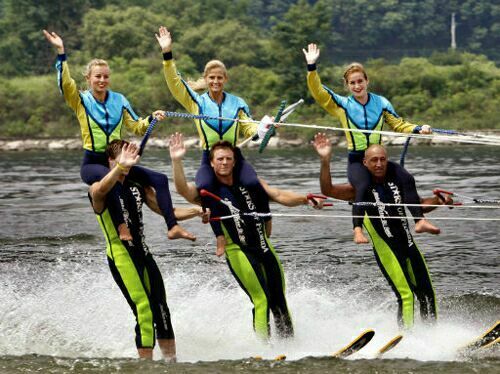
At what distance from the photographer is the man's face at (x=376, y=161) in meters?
9.81

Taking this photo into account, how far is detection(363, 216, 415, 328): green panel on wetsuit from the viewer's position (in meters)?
9.86

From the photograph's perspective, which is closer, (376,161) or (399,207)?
(376,161)

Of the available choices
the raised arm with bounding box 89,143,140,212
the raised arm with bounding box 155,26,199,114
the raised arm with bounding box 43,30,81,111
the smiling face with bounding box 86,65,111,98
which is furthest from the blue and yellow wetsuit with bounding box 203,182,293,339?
the raised arm with bounding box 43,30,81,111

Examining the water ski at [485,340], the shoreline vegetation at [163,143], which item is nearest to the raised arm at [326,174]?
the water ski at [485,340]

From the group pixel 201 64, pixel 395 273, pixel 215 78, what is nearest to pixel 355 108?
pixel 215 78

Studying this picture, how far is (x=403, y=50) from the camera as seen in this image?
120375 millimetres

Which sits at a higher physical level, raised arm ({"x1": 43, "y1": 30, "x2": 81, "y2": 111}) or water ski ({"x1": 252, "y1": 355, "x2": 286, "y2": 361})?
raised arm ({"x1": 43, "y1": 30, "x2": 81, "y2": 111})

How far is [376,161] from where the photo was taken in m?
9.85

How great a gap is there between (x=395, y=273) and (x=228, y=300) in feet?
9.13

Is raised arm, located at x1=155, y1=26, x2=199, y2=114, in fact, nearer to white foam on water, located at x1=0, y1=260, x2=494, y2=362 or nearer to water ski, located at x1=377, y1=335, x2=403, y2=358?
white foam on water, located at x1=0, y1=260, x2=494, y2=362

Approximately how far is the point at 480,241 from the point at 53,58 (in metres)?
71.5

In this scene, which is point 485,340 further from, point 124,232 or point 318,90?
point 124,232

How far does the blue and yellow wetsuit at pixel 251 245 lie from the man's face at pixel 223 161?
19cm

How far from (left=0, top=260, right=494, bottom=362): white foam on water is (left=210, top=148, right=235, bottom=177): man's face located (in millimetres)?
1536
